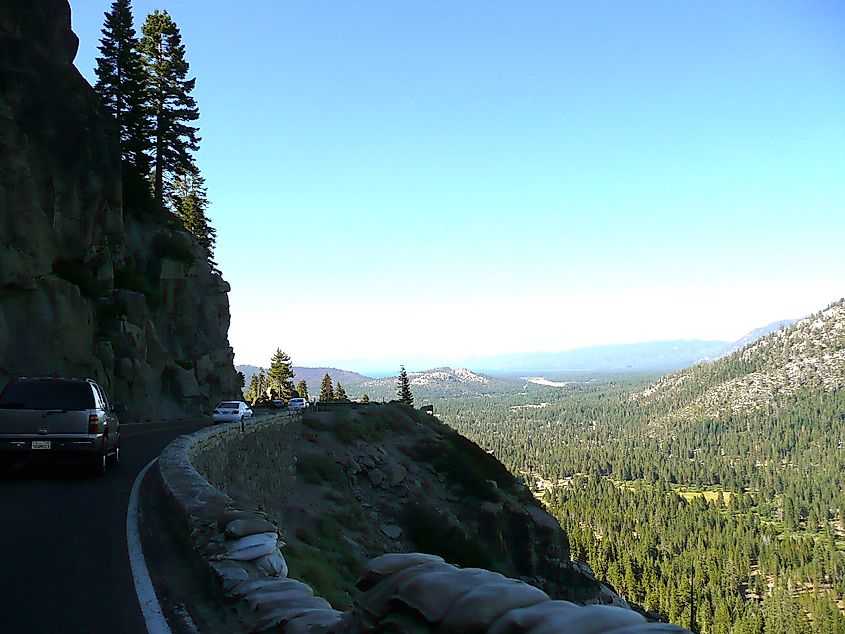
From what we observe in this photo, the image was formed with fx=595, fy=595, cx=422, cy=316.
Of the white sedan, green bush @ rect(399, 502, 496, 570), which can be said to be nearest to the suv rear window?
green bush @ rect(399, 502, 496, 570)

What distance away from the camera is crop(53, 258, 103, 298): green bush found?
33.7 metres

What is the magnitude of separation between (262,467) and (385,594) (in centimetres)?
2142

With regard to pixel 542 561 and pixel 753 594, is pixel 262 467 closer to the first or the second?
pixel 542 561

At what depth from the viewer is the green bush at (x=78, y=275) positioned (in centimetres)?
3365

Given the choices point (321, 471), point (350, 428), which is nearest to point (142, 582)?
point (321, 471)

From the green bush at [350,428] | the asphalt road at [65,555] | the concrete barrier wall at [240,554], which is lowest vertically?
the green bush at [350,428]

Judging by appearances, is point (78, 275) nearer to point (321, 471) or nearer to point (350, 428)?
point (350, 428)

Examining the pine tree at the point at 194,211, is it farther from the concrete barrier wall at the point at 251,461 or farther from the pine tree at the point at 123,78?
the concrete barrier wall at the point at 251,461

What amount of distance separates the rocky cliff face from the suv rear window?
18533 mm

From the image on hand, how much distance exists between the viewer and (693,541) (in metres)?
156

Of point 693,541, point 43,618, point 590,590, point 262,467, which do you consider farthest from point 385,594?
point 693,541

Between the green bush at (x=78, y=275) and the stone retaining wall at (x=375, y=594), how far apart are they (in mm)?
28967

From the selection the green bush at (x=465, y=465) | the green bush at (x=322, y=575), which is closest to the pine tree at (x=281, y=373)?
the green bush at (x=465, y=465)

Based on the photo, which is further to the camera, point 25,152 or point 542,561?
point 542,561
